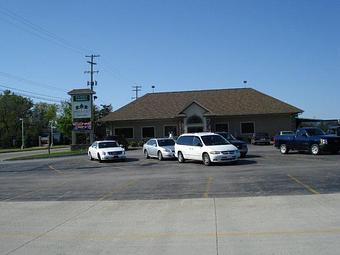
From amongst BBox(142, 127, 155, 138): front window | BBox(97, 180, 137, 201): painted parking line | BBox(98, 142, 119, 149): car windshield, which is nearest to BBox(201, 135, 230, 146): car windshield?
BBox(97, 180, 137, 201): painted parking line

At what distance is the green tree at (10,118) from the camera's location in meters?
114

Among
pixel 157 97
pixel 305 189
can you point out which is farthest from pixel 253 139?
pixel 305 189

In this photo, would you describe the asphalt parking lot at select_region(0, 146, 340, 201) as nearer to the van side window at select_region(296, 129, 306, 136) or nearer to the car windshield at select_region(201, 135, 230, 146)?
the car windshield at select_region(201, 135, 230, 146)

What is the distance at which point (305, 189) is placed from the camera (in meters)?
14.4

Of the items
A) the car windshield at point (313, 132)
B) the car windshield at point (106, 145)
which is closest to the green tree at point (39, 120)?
the car windshield at point (106, 145)

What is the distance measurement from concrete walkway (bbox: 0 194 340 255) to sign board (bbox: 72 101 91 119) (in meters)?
43.5

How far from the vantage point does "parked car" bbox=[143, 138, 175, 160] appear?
3094 centimetres

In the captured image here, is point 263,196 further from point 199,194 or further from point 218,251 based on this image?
point 218,251

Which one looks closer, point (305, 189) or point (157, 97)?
point (305, 189)

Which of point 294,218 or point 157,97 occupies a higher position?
point 157,97

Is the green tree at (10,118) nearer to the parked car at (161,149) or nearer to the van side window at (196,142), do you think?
the parked car at (161,149)

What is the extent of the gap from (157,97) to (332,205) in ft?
179

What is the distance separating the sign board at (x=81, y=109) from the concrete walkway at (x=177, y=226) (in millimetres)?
43531

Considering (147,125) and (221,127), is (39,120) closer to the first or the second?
(147,125)
